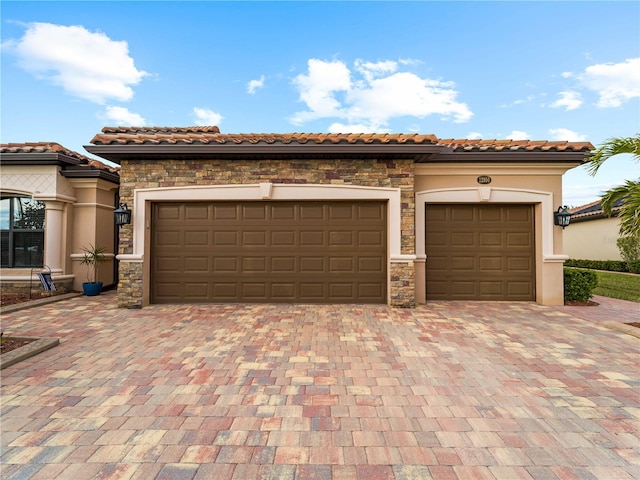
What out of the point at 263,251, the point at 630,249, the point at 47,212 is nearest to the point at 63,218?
the point at 47,212

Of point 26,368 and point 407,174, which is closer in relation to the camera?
point 26,368

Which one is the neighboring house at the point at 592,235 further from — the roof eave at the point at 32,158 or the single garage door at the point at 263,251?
the roof eave at the point at 32,158

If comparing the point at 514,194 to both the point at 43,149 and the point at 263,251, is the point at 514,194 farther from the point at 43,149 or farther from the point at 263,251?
the point at 43,149

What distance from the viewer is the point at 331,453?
230 centimetres

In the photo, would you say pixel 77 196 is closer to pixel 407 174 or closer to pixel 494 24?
pixel 407 174

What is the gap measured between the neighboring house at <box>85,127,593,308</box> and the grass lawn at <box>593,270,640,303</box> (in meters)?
3.49

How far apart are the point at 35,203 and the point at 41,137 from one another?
93.3 inches

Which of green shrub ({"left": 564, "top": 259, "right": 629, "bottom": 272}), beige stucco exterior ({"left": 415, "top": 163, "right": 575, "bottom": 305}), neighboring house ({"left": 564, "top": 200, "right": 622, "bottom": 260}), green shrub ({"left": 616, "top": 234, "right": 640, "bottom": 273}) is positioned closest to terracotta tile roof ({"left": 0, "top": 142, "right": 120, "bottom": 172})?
beige stucco exterior ({"left": 415, "top": 163, "right": 575, "bottom": 305})

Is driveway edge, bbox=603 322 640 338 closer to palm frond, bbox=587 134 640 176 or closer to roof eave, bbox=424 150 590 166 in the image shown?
palm frond, bbox=587 134 640 176

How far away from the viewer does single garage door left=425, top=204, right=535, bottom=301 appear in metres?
7.85

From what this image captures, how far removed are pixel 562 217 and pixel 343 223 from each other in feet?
18.1

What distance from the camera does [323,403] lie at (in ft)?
9.94

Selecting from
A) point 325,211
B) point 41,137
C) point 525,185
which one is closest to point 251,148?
point 325,211

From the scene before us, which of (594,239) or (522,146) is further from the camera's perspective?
(594,239)
